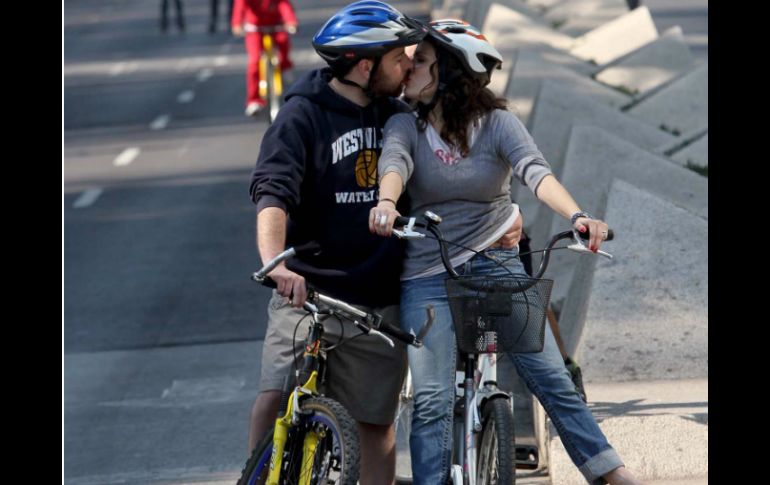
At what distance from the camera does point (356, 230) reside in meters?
5.44

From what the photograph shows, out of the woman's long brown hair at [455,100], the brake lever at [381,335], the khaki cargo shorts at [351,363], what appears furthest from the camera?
the khaki cargo shorts at [351,363]

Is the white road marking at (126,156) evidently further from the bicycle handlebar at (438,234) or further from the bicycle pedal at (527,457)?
the bicycle handlebar at (438,234)

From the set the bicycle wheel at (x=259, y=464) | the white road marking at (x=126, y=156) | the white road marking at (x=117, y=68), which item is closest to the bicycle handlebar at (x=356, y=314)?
the bicycle wheel at (x=259, y=464)

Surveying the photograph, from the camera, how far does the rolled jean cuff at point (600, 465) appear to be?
5.47m

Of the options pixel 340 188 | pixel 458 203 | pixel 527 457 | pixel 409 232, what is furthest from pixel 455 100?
pixel 527 457

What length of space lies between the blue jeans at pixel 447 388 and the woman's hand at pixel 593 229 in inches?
10.4

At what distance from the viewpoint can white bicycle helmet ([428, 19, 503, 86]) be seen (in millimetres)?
5398

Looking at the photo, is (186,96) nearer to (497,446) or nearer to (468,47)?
(468,47)

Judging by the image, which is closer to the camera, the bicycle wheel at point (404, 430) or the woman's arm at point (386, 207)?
the woman's arm at point (386, 207)

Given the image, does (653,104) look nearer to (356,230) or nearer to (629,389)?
(629,389)

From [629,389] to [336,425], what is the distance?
3.16 metres

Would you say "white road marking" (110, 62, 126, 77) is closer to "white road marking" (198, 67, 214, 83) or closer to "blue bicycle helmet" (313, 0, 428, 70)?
"white road marking" (198, 67, 214, 83)

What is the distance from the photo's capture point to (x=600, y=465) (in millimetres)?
5477

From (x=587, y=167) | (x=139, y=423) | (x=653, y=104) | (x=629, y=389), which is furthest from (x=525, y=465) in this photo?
(x=653, y=104)
